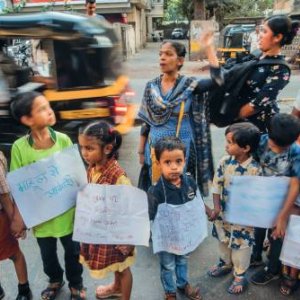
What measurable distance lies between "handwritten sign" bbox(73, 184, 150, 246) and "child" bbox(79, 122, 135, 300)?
0.27 feet

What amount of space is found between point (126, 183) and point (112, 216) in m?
0.19

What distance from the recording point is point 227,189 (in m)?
2.22

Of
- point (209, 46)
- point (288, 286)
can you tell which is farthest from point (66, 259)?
point (209, 46)

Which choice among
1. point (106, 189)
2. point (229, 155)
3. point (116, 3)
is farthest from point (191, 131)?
point (116, 3)

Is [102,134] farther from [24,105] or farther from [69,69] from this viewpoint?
[69,69]

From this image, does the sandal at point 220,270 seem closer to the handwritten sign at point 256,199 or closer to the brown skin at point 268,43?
the handwritten sign at point 256,199

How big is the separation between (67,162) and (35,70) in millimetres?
2903

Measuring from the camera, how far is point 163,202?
1987 millimetres

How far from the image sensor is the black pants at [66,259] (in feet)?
7.19

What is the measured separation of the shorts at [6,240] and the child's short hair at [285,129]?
1.58 metres

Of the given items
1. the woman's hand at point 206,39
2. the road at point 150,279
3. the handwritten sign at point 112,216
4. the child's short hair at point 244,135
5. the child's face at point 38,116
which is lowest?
the road at point 150,279

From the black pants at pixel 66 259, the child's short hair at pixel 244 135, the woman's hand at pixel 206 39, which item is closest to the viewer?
the child's short hair at pixel 244 135

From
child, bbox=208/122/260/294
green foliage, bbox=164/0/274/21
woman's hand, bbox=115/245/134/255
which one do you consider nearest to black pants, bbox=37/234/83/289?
woman's hand, bbox=115/245/134/255

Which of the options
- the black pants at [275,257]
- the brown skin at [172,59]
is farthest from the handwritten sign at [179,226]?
the brown skin at [172,59]
